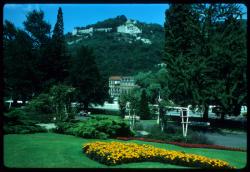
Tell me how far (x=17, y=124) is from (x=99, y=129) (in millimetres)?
4664

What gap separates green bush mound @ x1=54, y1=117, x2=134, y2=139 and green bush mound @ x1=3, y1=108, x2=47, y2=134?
80.6 inches

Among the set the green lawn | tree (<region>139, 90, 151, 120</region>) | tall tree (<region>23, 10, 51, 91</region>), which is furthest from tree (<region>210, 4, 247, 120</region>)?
tall tree (<region>23, 10, 51, 91</region>)

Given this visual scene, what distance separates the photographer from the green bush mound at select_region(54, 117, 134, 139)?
17973 mm

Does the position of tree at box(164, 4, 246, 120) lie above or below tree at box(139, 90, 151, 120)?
above

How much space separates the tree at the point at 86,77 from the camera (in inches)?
2095

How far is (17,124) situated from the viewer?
18906 mm

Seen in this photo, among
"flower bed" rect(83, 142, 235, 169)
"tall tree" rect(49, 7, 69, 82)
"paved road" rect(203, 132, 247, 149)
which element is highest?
"tall tree" rect(49, 7, 69, 82)

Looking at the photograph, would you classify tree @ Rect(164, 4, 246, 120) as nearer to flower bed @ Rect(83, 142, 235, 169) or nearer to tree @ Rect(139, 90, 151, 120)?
tree @ Rect(139, 90, 151, 120)

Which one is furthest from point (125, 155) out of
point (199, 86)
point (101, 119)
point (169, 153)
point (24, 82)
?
point (24, 82)

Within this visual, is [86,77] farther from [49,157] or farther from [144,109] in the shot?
[49,157]

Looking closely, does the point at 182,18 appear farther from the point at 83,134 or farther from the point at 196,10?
the point at 83,134

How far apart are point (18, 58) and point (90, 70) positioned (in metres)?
11.5

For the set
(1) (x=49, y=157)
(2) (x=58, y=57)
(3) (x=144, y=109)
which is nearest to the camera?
(1) (x=49, y=157)

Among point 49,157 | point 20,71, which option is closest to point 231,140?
point 49,157
